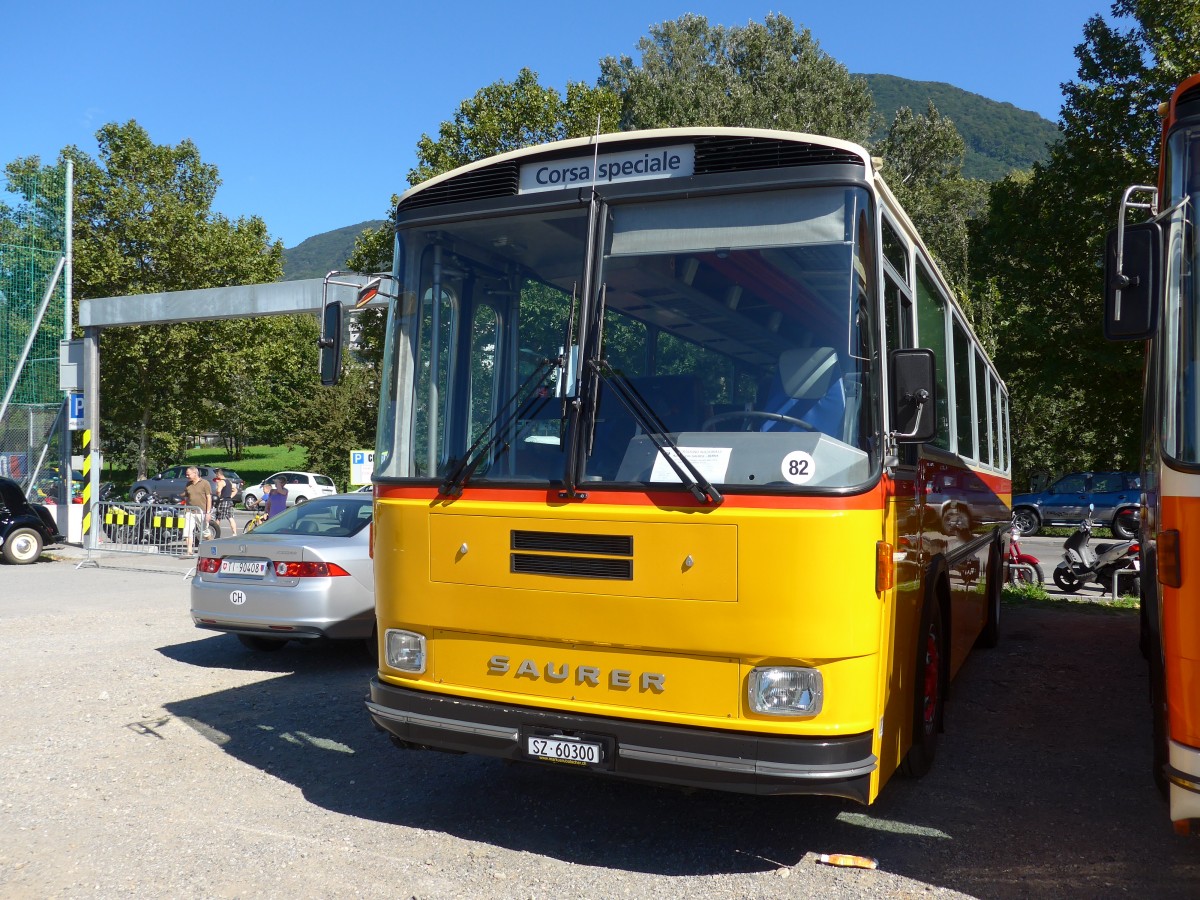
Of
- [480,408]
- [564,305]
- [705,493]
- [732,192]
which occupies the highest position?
[732,192]

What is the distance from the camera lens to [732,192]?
4.68 m

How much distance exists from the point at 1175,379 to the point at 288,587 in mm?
7101

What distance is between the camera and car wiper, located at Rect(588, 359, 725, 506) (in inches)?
173

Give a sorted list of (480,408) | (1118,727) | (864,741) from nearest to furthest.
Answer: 1. (864,741)
2. (480,408)
3. (1118,727)

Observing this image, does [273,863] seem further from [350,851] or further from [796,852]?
[796,852]

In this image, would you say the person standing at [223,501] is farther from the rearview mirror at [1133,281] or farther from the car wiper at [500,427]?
the rearview mirror at [1133,281]

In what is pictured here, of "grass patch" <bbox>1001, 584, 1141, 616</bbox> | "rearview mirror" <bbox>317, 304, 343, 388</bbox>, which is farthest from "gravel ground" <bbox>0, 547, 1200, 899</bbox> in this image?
"grass patch" <bbox>1001, 584, 1141, 616</bbox>

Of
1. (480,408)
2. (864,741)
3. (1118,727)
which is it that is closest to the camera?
(864,741)

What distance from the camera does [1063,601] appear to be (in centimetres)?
1435

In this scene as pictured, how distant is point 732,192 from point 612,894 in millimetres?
2993

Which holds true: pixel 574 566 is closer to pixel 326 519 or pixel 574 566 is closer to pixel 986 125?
pixel 326 519

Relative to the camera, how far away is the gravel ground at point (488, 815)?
176 inches

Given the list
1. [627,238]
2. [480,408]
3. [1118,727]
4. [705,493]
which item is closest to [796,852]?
[705,493]

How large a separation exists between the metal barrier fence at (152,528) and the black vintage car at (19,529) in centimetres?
104
